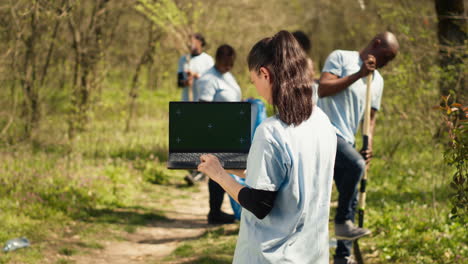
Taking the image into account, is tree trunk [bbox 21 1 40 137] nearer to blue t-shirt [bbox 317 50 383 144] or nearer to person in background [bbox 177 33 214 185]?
person in background [bbox 177 33 214 185]

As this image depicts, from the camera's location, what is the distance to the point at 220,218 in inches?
297

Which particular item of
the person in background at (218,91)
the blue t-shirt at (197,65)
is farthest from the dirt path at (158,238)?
the blue t-shirt at (197,65)

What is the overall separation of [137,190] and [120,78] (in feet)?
30.6

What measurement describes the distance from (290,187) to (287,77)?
0.47 meters

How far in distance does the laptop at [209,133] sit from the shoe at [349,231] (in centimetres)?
238

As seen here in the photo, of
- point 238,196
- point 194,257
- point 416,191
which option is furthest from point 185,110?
point 416,191

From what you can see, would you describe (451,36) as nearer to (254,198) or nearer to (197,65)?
(197,65)

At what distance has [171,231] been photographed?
24.5 feet

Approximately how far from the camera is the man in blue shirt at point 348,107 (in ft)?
16.6

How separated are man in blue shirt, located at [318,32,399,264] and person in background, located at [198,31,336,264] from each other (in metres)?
2.50

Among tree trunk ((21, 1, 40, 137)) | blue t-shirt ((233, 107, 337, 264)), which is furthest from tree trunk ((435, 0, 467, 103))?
tree trunk ((21, 1, 40, 137))

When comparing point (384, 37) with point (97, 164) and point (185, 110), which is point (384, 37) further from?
point (97, 164)

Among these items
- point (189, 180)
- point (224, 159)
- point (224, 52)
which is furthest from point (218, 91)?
point (224, 159)

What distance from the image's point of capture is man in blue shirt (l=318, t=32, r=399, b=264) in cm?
507
